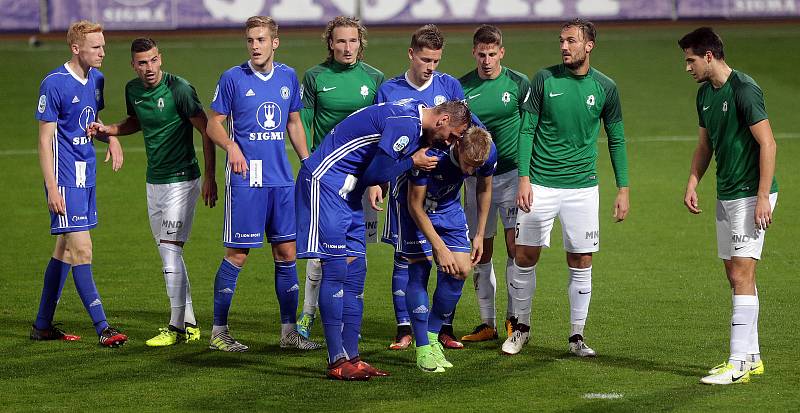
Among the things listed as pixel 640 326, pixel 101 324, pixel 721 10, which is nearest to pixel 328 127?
pixel 101 324

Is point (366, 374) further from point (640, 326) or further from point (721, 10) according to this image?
point (721, 10)

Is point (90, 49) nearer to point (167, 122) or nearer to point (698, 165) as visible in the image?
point (167, 122)

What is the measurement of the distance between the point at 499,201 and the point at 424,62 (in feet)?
4.16

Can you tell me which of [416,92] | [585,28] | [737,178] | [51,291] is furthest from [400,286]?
[51,291]

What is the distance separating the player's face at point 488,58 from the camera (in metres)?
8.99

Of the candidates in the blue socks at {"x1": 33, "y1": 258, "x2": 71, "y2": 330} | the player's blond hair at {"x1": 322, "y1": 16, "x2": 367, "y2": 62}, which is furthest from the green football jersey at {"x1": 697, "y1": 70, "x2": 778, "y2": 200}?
the blue socks at {"x1": 33, "y1": 258, "x2": 71, "y2": 330}

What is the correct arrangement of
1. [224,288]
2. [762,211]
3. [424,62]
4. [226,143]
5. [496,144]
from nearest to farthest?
[762,211]
[226,143]
[424,62]
[224,288]
[496,144]

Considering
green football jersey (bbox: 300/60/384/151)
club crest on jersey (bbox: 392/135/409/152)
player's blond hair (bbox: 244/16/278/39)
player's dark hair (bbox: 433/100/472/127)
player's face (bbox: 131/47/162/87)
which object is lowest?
club crest on jersey (bbox: 392/135/409/152)

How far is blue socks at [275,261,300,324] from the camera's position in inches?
352

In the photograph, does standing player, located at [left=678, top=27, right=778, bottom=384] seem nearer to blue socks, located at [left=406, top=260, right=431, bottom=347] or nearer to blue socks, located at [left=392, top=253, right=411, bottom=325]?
blue socks, located at [left=406, top=260, right=431, bottom=347]

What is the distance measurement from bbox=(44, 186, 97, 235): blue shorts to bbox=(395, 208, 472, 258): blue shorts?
2.37m

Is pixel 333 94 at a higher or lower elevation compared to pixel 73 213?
higher

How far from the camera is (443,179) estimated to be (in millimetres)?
8195

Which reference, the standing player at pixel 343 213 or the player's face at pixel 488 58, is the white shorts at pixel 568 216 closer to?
the player's face at pixel 488 58
